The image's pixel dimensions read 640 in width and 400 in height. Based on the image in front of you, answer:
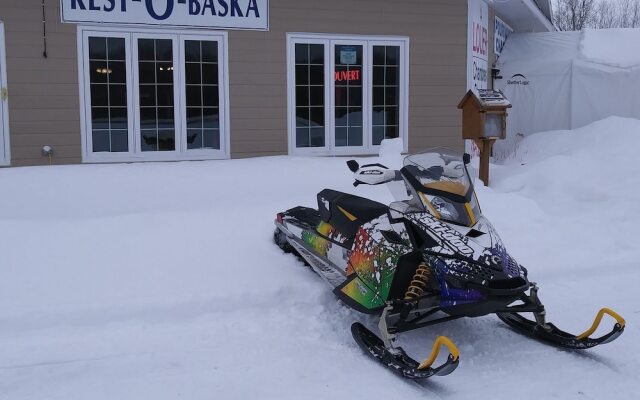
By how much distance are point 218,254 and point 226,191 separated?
2.17 m

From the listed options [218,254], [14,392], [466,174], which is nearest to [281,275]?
[218,254]

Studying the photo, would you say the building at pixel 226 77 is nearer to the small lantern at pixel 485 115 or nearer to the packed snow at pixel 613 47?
the small lantern at pixel 485 115

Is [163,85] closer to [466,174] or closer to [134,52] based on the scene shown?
[134,52]

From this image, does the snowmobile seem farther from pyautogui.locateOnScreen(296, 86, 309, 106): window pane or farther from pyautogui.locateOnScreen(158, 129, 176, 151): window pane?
pyautogui.locateOnScreen(296, 86, 309, 106): window pane

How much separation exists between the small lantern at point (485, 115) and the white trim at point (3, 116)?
5.86m

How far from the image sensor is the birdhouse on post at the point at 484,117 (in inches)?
337

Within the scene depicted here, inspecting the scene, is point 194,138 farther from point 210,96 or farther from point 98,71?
point 98,71

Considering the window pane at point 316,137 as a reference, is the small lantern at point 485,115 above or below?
above

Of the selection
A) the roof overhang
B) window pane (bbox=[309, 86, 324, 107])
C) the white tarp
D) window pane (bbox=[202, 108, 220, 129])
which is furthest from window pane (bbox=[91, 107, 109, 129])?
the roof overhang

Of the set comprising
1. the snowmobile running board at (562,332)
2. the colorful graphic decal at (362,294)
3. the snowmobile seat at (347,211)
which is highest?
the snowmobile seat at (347,211)

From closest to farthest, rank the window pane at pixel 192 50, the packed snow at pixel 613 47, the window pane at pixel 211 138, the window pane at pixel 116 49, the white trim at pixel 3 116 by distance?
the white trim at pixel 3 116
the window pane at pixel 116 49
the window pane at pixel 192 50
the window pane at pixel 211 138
the packed snow at pixel 613 47

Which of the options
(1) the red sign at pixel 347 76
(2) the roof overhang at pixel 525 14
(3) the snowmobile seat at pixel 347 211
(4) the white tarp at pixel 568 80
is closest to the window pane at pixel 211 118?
(1) the red sign at pixel 347 76

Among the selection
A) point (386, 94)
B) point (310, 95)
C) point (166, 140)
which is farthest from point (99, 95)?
point (386, 94)

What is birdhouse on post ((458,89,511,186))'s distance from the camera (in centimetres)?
855
